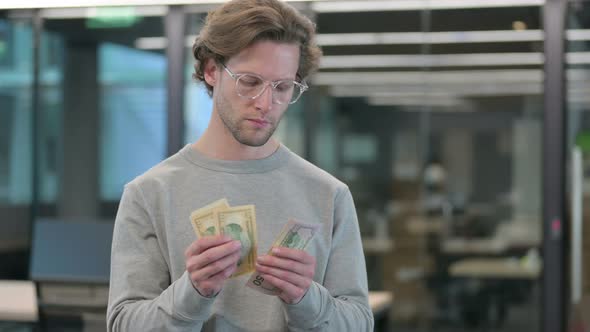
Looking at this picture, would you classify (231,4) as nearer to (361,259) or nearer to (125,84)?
(361,259)

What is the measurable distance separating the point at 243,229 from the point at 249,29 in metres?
0.39

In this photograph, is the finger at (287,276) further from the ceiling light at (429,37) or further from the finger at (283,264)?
the ceiling light at (429,37)

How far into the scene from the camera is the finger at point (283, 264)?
65.3 inches

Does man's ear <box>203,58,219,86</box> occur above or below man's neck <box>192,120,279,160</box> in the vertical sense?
above

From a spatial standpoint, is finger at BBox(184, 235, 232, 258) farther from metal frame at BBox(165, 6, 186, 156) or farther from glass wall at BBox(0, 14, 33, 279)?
glass wall at BBox(0, 14, 33, 279)

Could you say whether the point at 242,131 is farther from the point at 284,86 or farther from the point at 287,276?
the point at 287,276

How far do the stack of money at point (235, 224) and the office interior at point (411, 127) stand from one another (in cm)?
446

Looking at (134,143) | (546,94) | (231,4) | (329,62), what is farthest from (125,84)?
(231,4)

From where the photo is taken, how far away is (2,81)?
23.1 ft

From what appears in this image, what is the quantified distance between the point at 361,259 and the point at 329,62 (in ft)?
14.9

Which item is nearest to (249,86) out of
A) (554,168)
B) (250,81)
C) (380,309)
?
(250,81)

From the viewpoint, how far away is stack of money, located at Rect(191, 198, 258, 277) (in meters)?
1.69

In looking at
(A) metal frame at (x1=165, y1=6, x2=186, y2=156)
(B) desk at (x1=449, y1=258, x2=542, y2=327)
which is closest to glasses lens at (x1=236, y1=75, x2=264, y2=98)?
(B) desk at (x1=449, y1=258, x2=542, y2=327)

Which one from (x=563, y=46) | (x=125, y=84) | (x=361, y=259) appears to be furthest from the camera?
(x=125, y=84)
